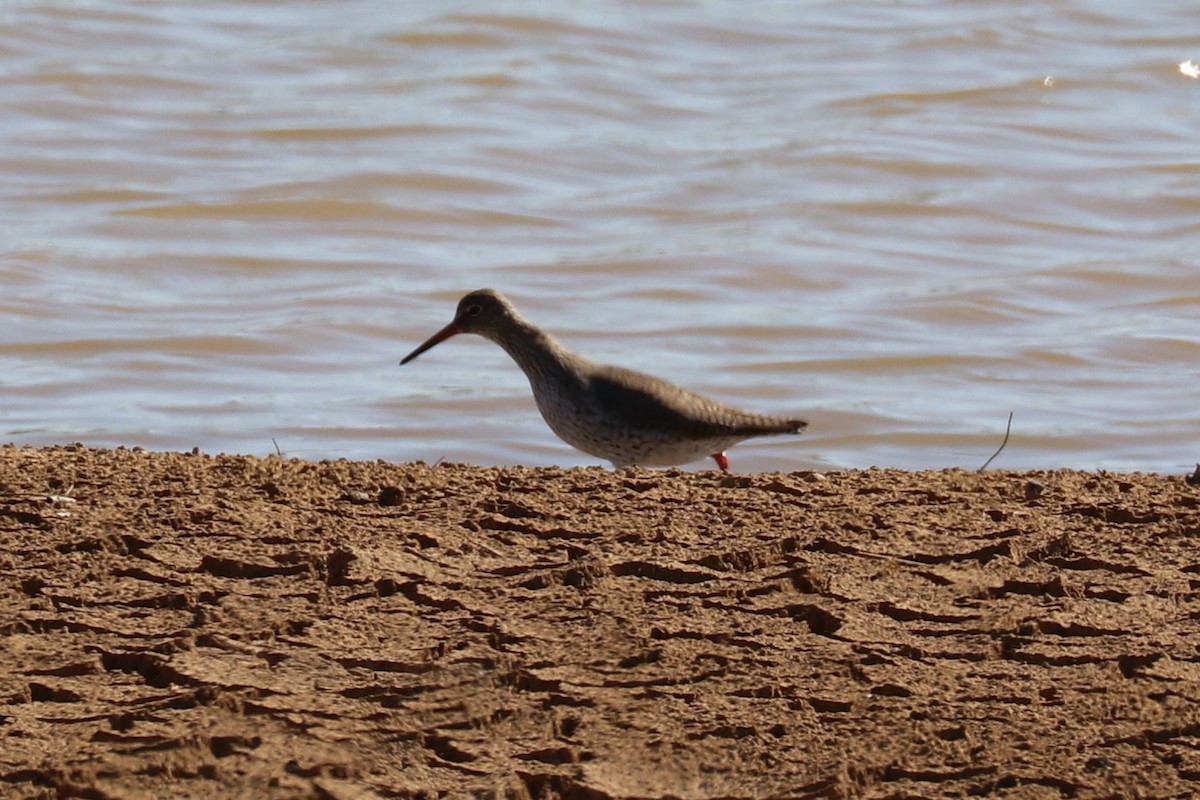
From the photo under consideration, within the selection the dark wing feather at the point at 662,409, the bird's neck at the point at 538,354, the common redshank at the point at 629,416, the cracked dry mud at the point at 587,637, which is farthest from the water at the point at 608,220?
the cracked dry mud at the point at 587,637

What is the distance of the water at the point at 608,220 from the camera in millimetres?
11945

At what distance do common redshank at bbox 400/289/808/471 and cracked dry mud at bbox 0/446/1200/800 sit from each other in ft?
4.57

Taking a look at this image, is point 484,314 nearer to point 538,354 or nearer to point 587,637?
point 538,354

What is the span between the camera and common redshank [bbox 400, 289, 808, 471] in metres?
8.40

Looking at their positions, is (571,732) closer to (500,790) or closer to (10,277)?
(500,790)

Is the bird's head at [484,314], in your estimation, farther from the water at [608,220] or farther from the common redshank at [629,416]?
the water at [608,220]

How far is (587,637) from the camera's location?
5.38 meters

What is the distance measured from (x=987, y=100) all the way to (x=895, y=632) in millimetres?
14554

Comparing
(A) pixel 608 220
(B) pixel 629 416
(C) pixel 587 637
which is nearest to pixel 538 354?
(B) pixel 629 416

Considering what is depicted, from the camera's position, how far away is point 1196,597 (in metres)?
5.79

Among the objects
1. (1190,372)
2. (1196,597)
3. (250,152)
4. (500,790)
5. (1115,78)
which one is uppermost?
(1115,78)

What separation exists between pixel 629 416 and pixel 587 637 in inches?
120

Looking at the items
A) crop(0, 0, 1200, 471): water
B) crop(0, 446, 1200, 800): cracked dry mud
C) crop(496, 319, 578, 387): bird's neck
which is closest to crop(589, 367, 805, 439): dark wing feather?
crop(496, 319, 578, 387): bird's neck

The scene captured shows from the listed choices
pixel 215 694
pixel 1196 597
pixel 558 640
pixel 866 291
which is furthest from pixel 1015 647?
pixel 866 291
